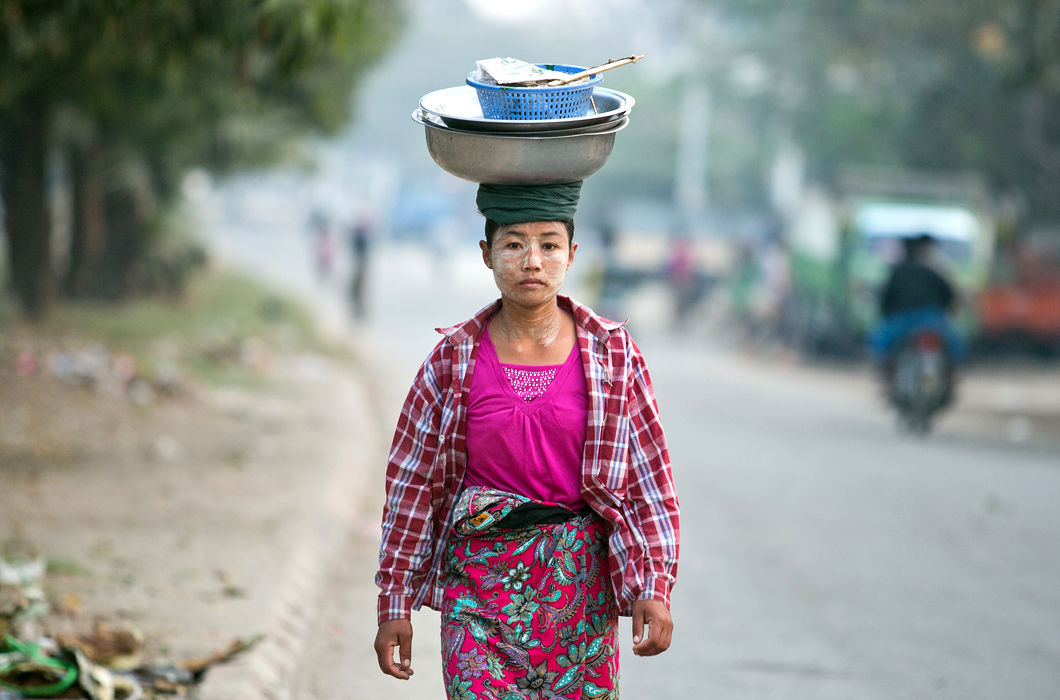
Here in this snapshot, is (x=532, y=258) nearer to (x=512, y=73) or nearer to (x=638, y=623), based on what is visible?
(x=512, y=73)

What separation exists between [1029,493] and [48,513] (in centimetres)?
661

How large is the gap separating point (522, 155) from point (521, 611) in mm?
1054

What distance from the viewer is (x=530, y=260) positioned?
10.5 feet

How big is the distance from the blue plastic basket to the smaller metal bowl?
2.5 inches

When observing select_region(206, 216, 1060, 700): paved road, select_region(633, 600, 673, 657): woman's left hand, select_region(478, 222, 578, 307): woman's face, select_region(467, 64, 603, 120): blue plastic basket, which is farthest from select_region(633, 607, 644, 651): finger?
select_region(206, 216, 1060, 700): paved road

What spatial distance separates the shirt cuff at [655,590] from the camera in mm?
3154

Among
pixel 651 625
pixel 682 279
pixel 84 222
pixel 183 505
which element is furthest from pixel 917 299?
pixel 682 279

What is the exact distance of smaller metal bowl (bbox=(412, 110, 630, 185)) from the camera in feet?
10.1

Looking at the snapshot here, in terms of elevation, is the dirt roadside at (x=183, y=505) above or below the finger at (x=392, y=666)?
below

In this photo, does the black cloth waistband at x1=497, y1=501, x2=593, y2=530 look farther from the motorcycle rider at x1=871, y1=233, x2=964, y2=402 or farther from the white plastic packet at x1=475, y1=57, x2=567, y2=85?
the motorcycle rider at x1=871, y1=233, x2=964, y2=402

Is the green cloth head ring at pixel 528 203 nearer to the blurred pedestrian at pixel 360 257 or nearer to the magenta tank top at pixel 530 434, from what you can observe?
the magenta tank top at pixel 530 434

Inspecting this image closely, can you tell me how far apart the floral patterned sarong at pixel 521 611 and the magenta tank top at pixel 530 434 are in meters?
0.06

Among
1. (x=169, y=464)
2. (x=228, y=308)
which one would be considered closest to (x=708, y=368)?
(x=228, y=308)

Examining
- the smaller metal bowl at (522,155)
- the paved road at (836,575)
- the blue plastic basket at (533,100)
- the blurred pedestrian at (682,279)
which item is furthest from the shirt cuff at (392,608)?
the blurred pedestrian at (682,279)
